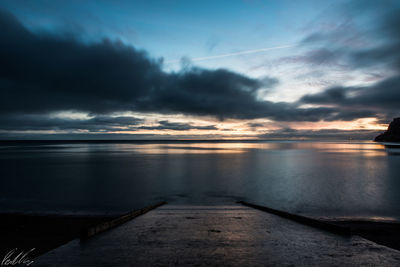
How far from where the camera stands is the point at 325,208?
1552 cm

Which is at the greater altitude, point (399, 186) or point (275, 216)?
point (275, 216)

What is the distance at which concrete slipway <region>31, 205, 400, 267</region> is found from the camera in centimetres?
406

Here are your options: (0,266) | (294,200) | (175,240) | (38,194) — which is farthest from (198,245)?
(38,194)

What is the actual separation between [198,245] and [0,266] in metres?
4.02

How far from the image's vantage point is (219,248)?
4688 millimetres

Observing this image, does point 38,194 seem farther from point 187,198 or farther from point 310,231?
point 310,231

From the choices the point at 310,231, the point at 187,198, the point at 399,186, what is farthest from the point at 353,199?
the point at 310,231

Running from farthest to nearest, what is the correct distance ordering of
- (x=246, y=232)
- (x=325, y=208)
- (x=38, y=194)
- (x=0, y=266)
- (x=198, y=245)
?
(x=38, y=194) → (x=325, y=208) → (x=246, y=232) → (x=198, y=245) → (x=0, y=266)

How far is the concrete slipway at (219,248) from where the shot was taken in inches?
160

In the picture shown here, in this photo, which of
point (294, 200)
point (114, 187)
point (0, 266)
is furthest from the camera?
point (114, 187)

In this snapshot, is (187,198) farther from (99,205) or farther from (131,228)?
(131,228)

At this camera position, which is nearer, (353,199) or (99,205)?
(99,205)

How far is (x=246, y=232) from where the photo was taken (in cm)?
581

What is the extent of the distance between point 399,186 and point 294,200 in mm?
14761
